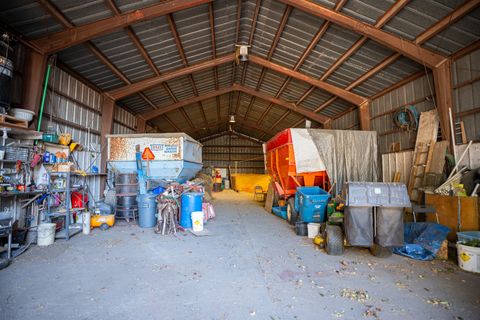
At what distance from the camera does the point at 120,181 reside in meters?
7.24

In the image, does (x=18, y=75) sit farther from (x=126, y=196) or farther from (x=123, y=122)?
(x=123, y=122)

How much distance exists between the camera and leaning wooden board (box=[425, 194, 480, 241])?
4.69 metres

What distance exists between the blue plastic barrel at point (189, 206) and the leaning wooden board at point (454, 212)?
5.47 m

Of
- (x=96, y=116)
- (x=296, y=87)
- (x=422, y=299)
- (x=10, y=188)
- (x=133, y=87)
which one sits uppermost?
(x=296, y=87)

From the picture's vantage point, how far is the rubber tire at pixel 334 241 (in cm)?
446

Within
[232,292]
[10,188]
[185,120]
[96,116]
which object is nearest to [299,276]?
[232,292]

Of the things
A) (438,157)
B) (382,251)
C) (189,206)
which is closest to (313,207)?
(382,251)

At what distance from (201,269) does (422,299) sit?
9.39 feet

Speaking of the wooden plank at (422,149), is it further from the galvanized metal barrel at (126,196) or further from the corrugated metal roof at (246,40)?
the galvanized metal barrel at (126,196)

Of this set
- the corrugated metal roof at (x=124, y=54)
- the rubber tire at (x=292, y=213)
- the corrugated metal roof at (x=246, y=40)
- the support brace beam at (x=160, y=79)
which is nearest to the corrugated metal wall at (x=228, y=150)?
the corrugated metal roof at (x=246, y=40)

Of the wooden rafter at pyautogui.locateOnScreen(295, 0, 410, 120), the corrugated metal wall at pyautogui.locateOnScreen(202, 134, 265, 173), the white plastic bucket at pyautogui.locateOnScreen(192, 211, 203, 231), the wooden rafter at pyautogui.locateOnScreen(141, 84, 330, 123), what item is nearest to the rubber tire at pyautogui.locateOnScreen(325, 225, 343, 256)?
the white plastic bucket at pyautogui.locateOnScreen(192, 211, 203, 231)

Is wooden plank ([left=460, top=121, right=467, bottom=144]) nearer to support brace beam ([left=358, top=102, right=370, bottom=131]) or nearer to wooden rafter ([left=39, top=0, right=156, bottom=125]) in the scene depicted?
support brace beam ([left=358, top=102, right=370, bottom=131])

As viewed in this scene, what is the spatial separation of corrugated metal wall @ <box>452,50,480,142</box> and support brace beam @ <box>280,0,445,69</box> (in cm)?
57

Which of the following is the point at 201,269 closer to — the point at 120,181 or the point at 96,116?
the point at 120,181
